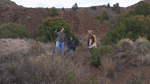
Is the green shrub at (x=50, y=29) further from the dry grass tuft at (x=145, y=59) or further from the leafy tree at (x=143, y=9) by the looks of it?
the dry grass tuft at (x=145, y=59)

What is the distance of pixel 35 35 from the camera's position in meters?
19.7

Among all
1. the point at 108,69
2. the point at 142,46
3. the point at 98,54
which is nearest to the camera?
the point at 108,69

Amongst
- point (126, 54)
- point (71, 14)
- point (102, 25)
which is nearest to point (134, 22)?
point (126, 54)

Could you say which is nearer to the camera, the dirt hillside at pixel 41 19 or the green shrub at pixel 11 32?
the green shrub at pixel 11 32

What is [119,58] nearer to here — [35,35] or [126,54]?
[126,54]

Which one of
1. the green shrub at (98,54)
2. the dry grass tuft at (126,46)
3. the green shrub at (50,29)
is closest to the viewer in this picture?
the green shrub at (98,54)

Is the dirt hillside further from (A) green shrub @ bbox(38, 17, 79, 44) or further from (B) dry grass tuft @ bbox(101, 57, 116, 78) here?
(B) dry grass tuft @ bbox(101, 57, 116, 78)

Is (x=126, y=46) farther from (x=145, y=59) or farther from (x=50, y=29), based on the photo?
(x=50, y=29)

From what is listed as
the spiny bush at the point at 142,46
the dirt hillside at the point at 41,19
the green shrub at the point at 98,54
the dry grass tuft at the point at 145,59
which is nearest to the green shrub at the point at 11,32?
the dirt hillside at the point at 41,19

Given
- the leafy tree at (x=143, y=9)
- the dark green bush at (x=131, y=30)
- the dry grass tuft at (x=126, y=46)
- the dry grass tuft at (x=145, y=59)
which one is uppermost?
the leafy tree at (x=143, y=9)

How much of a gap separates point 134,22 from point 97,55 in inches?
245

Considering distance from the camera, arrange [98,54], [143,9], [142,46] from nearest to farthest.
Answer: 1. [98,54]
2. [142,46]
3. [143,9]

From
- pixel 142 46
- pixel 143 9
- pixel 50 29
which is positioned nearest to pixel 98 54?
pixel 142 46

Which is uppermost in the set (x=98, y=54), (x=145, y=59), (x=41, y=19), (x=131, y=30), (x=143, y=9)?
(x=143, y=9)
